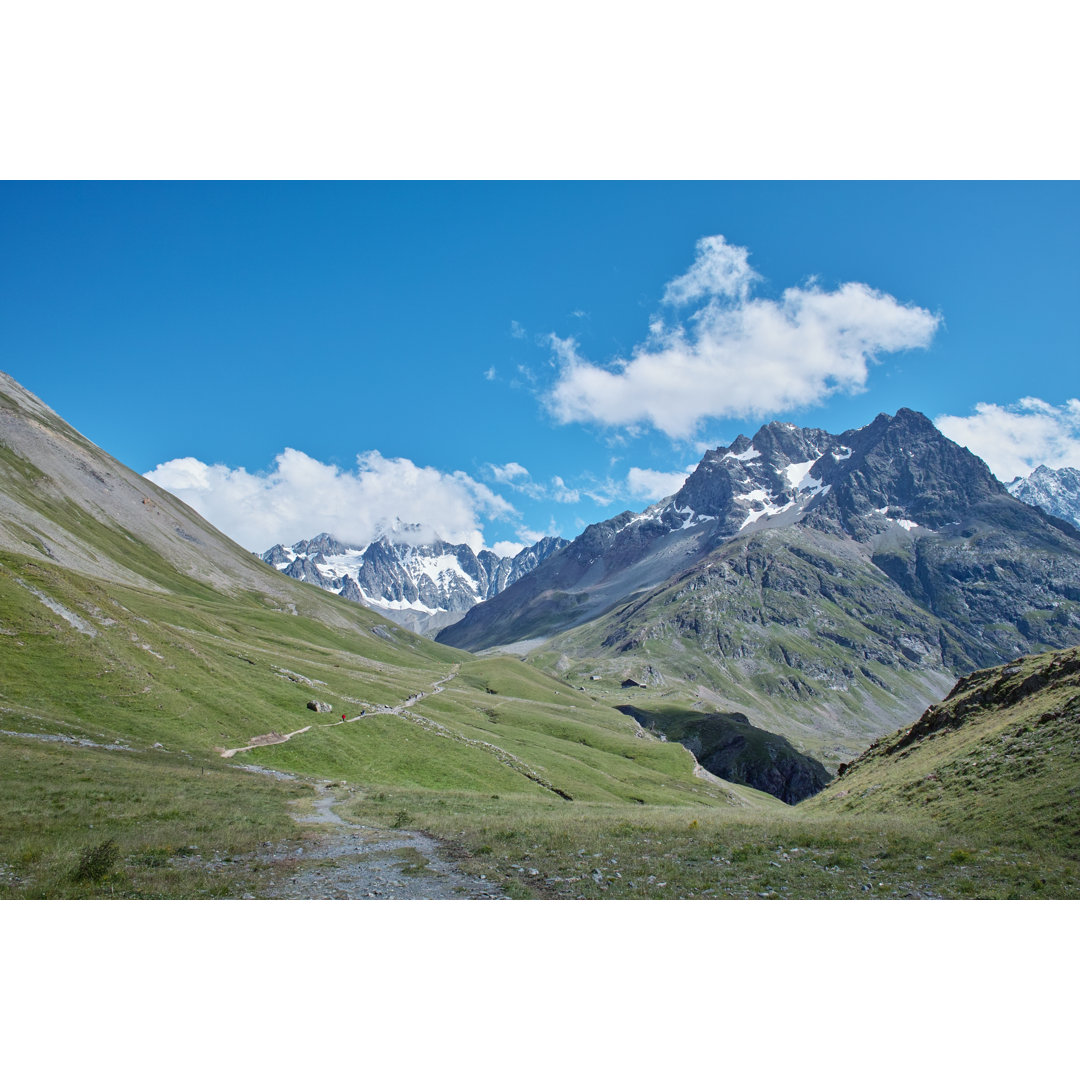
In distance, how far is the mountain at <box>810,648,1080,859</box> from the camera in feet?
87.4

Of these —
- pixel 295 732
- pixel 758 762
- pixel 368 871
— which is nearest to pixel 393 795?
pixel 295 732

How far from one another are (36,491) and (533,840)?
204 metres

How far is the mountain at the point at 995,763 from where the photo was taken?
26625 mm

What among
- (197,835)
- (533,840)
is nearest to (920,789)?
(533,840)

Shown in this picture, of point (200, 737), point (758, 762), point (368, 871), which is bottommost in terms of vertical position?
point (368, 871)

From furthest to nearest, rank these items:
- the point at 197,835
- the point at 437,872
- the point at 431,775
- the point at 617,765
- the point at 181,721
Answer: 1. the point at 617,765
2. the point at 431,775
3. the point at 181,721
4. the point at 197,835
5. the point at 437,872

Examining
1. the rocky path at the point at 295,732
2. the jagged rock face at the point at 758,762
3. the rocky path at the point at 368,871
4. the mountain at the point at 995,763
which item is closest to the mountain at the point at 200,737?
the rocky path at the point at 295,732

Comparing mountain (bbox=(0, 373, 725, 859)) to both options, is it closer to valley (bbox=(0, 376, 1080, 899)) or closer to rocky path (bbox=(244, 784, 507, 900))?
valley (bbox=(0, 376, 1080, 899))

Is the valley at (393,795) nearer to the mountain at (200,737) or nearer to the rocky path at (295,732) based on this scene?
the mountain at (200,737)

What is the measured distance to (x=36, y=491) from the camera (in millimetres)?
171625

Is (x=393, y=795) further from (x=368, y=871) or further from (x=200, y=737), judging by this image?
(x=368, y=871)

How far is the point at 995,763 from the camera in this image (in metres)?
34.2

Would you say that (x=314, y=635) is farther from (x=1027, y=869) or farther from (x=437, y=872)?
(x=1027, y=869)

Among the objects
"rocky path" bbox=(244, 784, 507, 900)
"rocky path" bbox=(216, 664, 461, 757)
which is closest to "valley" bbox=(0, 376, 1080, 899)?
"rocky path" bbox=(244, 784, 507, 900)
